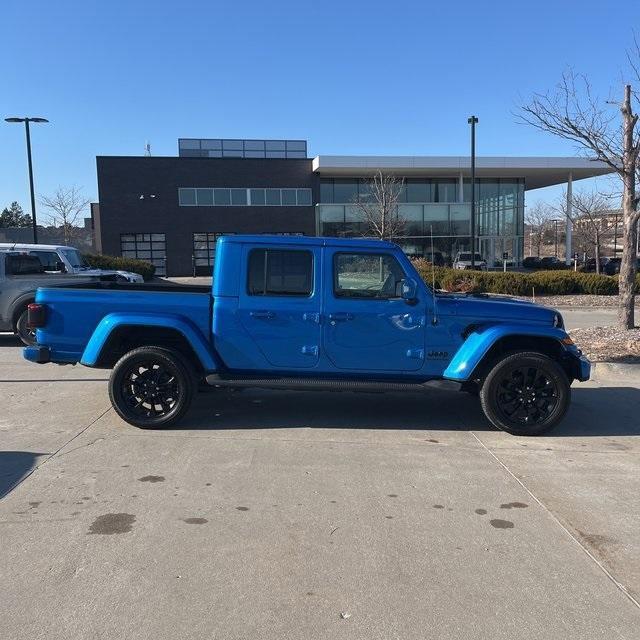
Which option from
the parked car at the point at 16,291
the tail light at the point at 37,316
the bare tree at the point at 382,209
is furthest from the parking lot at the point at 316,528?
the bare tree at the point at 382,209

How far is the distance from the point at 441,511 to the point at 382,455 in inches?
46.0

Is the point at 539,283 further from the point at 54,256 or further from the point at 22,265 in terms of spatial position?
the point at 22,265

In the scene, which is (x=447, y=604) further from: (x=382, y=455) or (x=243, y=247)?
(x=243, y=247)

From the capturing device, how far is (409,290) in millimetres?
5781

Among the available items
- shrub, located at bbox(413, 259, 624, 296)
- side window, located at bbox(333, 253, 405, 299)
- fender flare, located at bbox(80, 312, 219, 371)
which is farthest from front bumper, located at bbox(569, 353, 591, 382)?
shrub, located at bbox(413, 259, 624, 296)

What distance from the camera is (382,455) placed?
523cm

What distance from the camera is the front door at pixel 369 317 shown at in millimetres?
5824

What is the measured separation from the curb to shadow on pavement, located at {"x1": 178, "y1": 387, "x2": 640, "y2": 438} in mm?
760

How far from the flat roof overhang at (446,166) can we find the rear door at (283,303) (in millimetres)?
36439

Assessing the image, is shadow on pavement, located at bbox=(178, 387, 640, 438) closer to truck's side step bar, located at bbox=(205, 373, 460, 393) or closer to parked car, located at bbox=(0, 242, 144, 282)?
truck's side step bar, located at bbox=(205, 373, 460, 393)

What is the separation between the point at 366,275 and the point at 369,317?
17.3 inches

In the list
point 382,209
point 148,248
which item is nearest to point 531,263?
point 382,209

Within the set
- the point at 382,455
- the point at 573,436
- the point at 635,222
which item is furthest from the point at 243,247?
the point at 635,222

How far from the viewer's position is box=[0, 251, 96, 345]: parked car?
37.3ft
